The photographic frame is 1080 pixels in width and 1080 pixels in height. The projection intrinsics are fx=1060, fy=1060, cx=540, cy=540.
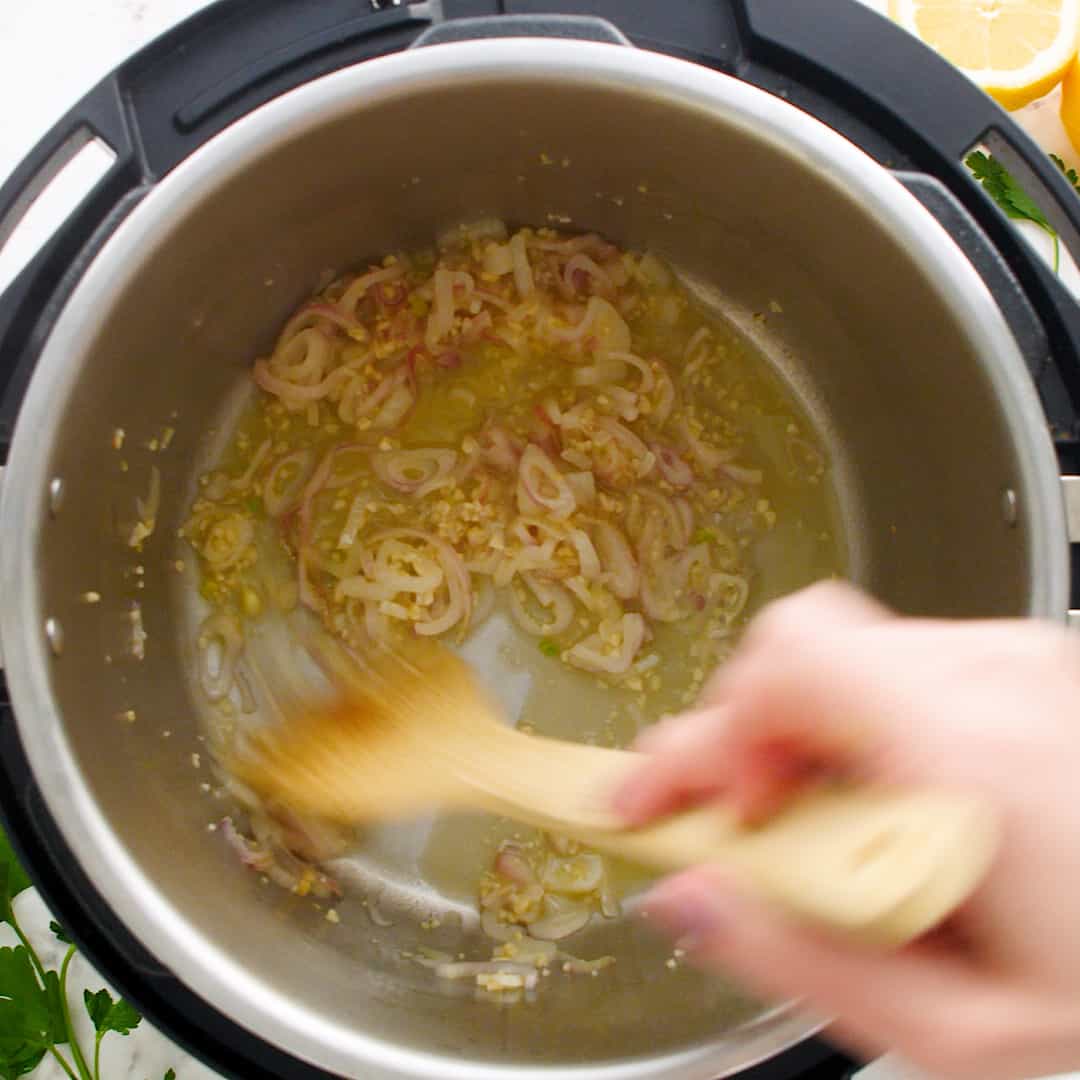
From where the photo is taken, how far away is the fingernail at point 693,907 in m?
0.62

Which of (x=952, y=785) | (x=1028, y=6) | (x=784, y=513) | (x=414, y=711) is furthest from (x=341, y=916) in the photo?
(x=1028, y=6)

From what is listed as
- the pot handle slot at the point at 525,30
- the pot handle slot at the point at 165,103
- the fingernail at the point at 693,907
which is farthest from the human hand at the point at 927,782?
the pot handle slot at the point at 165,103

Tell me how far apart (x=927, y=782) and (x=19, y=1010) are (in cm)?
106

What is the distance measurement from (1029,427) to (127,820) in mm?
884

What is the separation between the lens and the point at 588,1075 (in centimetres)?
91

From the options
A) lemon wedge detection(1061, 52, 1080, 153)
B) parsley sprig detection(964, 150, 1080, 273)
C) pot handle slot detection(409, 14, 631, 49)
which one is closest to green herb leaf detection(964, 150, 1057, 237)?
parsley sprig detection(964, 150, 1080, 273)

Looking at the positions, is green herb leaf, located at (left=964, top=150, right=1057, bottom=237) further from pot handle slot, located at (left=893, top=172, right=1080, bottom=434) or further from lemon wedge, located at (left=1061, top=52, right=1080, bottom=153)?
pot handle slot, located at (left=893, top=172, right=1080, bottom=434)

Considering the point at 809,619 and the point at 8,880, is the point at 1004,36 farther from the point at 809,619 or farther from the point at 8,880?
the point at 8,880

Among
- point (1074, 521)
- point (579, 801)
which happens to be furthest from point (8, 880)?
point (1074, 521)

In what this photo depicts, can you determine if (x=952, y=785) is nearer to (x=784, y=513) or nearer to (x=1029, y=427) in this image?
(x=1029, y=427)

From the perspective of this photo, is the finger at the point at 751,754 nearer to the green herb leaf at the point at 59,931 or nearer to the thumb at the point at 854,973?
the thumb at the point at 854,973

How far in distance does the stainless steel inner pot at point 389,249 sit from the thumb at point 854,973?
0.29 m

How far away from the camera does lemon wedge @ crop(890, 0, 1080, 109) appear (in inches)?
50.6

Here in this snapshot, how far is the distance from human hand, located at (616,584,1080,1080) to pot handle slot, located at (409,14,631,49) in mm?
576
